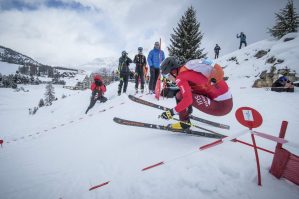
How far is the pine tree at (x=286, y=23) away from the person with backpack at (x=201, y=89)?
71.2 ft

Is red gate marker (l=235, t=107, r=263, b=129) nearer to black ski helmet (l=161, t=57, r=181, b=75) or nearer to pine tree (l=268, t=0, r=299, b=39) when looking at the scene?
black ski helmet (l=161, t=57, r=181, b=75)

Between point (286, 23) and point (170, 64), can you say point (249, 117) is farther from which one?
point (286, 23)

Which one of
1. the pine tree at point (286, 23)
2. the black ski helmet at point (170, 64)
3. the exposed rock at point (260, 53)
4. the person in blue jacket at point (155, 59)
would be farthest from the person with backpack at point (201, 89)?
the pine tree at point (286, 23)

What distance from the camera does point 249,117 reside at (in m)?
2.47

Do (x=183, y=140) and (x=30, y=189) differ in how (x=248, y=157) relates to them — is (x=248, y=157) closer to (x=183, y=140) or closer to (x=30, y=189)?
(x=183, y=140)

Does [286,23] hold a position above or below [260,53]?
above

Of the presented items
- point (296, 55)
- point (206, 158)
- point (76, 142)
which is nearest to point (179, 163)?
point (206, 158)

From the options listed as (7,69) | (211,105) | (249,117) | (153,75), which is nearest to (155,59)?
(153,75)

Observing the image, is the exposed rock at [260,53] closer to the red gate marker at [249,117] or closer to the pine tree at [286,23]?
the pine tree at [286,23]

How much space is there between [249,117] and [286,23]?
2431 centimetres

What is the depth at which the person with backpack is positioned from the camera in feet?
11.5

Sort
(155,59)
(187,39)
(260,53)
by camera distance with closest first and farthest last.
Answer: (155,59) < (260,53) < (187,39)

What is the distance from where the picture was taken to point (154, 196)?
216 cm

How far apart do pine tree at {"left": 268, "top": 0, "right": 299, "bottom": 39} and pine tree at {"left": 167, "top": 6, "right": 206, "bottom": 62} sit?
890cm
